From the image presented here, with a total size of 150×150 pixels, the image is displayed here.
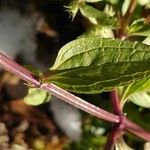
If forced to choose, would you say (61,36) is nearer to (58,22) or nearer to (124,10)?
(58,22)

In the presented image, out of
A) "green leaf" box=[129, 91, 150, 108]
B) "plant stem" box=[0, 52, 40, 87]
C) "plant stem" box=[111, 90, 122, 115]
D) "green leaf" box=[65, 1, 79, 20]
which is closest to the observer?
"plant stem" box=[0, 52, 40, 87]

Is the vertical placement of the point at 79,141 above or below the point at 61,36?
below

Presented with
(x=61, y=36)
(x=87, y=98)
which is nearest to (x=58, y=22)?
(x=61, y=36)

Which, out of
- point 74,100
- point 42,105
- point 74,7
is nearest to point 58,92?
point 74,100

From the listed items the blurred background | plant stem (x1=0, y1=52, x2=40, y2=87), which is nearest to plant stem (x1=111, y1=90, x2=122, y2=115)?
plant stem (x1=0, y1=52, x2=40, y2=87)

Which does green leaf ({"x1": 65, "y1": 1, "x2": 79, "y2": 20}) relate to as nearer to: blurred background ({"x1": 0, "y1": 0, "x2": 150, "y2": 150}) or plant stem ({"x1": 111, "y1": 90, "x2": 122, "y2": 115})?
plant stem ({"x1": 111, "y1": 90, "x2": 122, "y2": 115})

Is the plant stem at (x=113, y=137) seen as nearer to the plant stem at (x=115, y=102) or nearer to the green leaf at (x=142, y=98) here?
the plant stem at (x=115, y=102)

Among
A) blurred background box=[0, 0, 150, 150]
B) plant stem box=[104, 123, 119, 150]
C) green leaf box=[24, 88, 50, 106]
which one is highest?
blurred background box=[0, 0, 150, 150]
